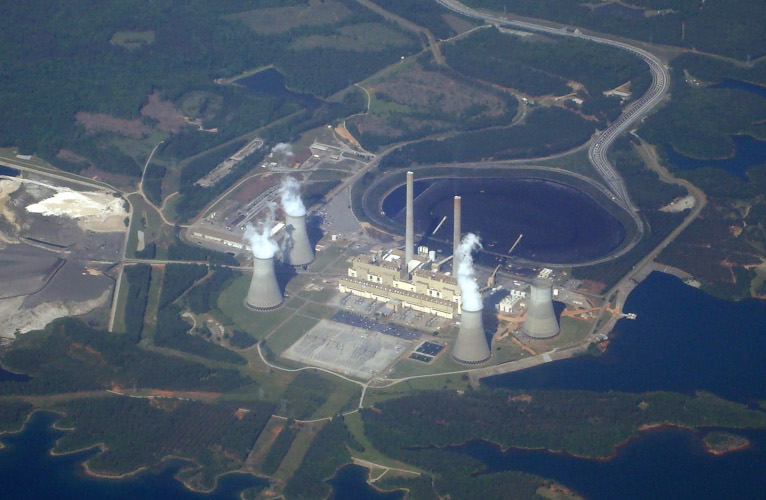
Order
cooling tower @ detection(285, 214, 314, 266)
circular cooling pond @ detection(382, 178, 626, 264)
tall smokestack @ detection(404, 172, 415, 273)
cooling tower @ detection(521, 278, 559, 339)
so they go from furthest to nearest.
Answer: circular cooling pond @ detection(382, 178, 626, 264) → cooling tower @ detection(285, 214, 314, 266) → tall smokestack @ detection(404, 172, 415, 273) → cooling tower @ detection(521, 278, 559, 339)

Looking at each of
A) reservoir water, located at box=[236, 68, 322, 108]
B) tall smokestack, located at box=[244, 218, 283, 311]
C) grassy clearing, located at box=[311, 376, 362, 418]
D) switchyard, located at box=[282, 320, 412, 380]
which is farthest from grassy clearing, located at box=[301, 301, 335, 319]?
reservoir water, located at box=[236, 68, 322, 108]

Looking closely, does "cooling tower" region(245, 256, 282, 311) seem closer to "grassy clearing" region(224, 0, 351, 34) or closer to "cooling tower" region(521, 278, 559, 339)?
"cooling tower" region(521, 278, 559, 339)

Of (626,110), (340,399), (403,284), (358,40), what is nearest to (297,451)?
(340,399)

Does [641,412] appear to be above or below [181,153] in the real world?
above

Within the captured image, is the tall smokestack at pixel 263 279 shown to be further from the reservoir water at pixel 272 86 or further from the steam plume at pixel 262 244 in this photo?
the reservoir water at pixel 272 86

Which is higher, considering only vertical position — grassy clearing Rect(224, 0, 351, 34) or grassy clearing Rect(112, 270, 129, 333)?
grassy clearing Rect(112, 270, 129, 333)

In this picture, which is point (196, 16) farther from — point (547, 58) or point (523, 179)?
point (523, 179)

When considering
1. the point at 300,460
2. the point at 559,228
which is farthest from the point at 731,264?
the point at 300,460
